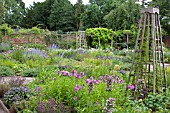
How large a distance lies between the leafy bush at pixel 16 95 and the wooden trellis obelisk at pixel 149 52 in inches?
68.9

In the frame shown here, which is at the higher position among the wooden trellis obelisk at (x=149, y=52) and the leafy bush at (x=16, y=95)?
the wooden trellis obelisk at (x=149, y=52)

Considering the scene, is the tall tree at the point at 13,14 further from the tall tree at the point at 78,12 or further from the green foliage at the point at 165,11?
the green foliage at the point at 165,11

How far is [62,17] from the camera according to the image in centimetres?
3559

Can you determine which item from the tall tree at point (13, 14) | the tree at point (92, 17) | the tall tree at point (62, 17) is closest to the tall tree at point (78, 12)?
the tall tree at point (62, 17)

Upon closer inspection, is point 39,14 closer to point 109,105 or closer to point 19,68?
point 19,68

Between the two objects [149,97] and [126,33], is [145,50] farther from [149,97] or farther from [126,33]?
[126,33]

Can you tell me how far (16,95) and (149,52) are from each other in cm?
236

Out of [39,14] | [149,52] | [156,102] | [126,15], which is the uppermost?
[39,14]

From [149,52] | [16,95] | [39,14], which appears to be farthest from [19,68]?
[39,14]

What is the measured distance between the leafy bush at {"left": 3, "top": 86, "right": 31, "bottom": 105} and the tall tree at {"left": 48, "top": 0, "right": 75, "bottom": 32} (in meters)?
31.0

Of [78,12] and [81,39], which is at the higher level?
[78,12]

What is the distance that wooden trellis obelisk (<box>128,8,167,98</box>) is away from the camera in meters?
4.63

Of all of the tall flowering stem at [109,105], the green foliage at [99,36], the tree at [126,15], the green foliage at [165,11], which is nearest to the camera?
the tall flowering stem at [109,105]

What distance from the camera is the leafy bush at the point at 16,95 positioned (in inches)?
166
